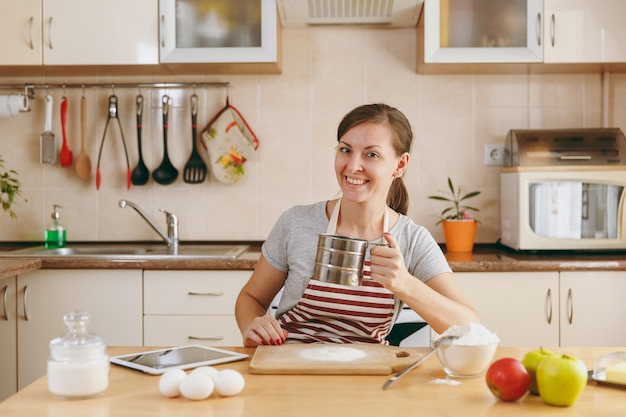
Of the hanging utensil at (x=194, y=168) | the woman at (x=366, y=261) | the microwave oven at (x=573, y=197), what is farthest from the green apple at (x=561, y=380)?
the hanging utensil at (x=194, y=168)

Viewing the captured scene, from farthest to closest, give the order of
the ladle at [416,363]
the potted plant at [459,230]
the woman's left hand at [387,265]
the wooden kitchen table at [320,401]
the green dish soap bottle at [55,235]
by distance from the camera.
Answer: the green dish soap bottle at [55,235]
the potted plant at [459,230]
the woman's left hand at [387,265]
the ladle at [416,363]
the wooden kitchen table at [320,401]

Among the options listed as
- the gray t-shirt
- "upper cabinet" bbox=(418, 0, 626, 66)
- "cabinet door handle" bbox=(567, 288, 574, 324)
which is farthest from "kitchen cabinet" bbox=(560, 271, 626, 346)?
the gray t-shirt

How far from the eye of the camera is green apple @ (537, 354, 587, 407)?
1.11 meters

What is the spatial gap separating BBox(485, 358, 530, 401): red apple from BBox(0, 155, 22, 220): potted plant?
231 centimetres

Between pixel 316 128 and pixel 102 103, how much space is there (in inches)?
38.6

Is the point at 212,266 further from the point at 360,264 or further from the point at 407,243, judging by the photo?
the point at 360,264

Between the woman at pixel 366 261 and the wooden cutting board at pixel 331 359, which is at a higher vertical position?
the woman at pixel 366 261

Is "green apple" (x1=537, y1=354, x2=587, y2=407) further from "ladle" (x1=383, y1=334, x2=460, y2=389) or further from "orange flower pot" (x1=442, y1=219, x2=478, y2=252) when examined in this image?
"orange flower pot" (x1=442, y1=219, x2=478, y2=252)

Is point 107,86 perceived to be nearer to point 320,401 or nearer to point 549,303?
point 549,303

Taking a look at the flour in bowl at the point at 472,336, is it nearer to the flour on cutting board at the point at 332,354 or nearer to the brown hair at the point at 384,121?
the flour on cutting board at the point at 332,354

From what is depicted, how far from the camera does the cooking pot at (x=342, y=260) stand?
4.60ft

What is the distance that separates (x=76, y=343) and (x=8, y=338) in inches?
70.0

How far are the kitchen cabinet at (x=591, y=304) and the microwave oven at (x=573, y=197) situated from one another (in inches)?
8.9

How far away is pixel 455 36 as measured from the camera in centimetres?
291
